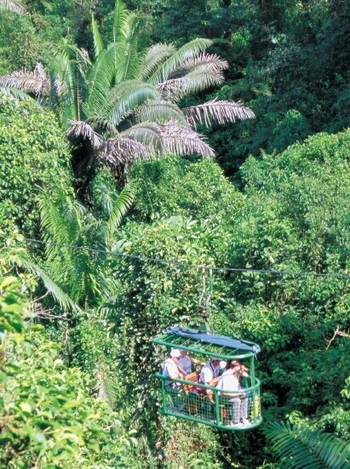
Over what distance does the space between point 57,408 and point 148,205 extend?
10121 mm

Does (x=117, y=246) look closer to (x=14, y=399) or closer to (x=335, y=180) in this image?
(x=335, y=180)

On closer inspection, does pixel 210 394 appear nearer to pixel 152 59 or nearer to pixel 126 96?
pixel 126 96

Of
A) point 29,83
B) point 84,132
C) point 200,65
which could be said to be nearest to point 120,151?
point 84,132

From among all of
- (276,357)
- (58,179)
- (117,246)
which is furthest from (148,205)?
(276,357)

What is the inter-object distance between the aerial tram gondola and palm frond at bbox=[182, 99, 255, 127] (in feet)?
38.2

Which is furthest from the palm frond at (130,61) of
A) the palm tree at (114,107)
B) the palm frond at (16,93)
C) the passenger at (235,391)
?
the passenger at (235,391)

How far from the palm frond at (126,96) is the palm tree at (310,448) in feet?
33.2

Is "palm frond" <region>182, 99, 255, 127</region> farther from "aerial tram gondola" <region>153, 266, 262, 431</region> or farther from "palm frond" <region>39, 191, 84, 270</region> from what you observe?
"aerial tram gondola" <region>153, 266, 262, 431</region>

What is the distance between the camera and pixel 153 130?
17.1m

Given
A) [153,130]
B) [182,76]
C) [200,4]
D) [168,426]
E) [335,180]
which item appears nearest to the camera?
[168,426]

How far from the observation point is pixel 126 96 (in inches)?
687

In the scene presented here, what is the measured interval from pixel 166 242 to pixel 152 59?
10.6 m

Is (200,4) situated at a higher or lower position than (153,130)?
higher

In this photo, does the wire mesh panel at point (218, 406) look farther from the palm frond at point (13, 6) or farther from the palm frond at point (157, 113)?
the palm frond at point (13, 6)
